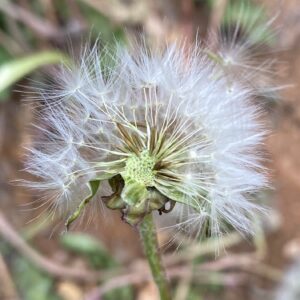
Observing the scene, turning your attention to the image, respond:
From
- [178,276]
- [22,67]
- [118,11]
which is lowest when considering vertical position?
[178,276]

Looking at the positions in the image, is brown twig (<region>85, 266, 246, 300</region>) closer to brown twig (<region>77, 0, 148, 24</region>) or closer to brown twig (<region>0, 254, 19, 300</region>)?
brown twig (<region>0, 254, 19, 300</region>)

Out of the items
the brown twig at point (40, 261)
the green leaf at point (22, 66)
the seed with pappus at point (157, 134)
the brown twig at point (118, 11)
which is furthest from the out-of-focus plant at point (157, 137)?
the brown twig at point (118, 11)

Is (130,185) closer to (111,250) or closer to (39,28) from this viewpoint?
(111,250)

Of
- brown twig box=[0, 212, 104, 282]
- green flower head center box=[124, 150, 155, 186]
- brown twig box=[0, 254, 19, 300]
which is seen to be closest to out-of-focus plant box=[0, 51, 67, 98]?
brown twig box=[0, 212, 104, 282]

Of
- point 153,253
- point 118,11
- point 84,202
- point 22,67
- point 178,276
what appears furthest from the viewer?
point 118,11

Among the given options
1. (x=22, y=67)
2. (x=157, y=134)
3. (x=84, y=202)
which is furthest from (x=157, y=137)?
(x=22, y=67)

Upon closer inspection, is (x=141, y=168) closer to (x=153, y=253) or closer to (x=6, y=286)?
(x=153, y=253)

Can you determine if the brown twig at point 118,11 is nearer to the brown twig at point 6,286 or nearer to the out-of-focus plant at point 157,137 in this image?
the brown twig at point 6,286
